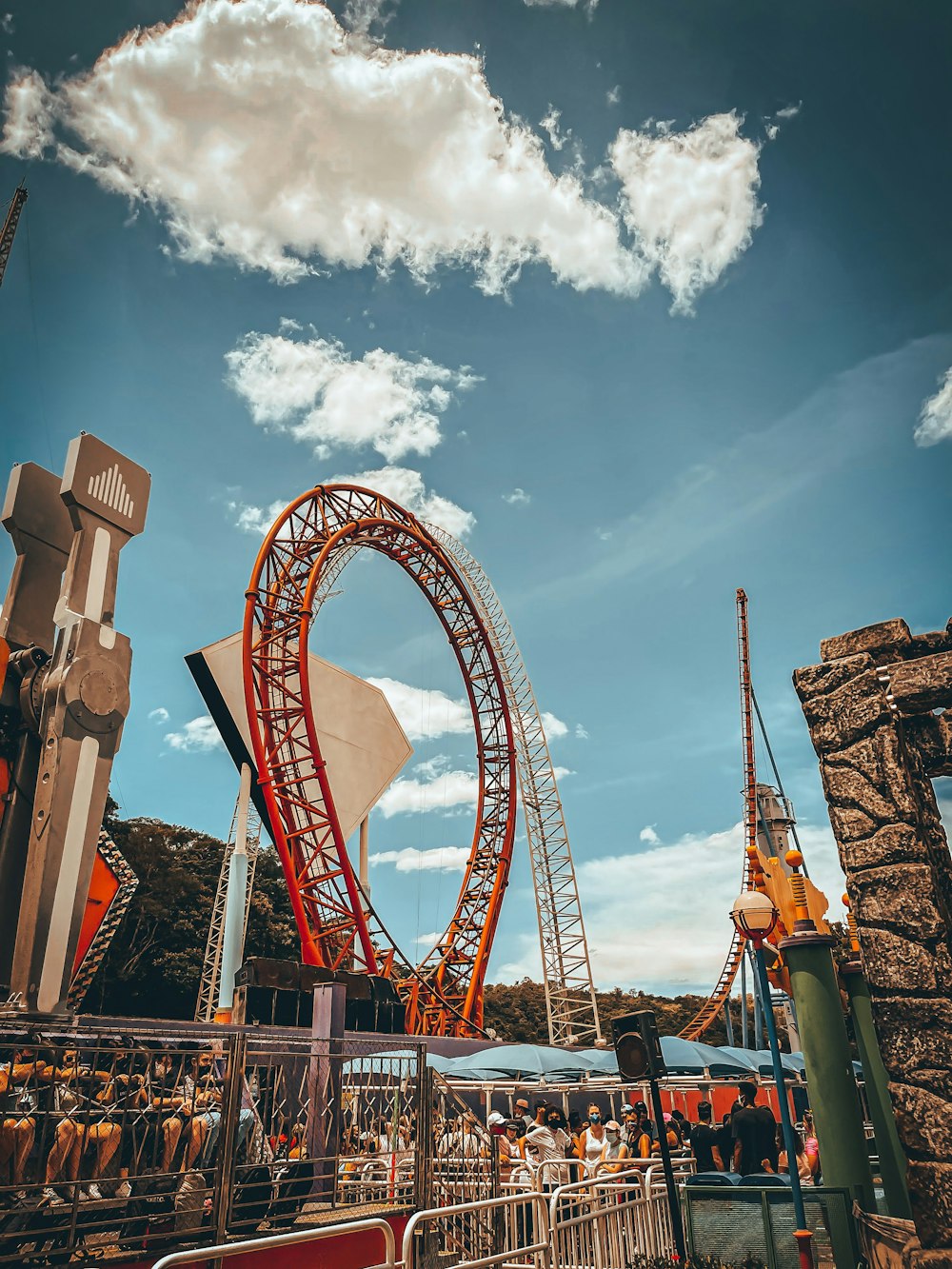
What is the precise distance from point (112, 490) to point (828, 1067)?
7798 mm

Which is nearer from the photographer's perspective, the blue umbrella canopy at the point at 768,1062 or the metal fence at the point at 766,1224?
the metal fence at the point at 766,1224

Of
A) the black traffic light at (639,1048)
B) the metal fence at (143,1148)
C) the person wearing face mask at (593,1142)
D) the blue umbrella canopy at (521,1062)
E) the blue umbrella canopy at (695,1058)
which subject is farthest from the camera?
the blue umbrella canopy at (695,1058)

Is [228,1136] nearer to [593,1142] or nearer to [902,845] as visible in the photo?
[902,845]

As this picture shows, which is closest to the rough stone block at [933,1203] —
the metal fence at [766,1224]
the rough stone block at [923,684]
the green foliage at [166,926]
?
the metal fence at [766,1224]

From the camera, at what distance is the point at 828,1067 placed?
6.82m

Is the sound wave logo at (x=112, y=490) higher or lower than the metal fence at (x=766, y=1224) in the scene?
higher

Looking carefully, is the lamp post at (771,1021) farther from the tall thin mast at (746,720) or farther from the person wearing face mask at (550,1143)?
the tall thin mast at (746,720)

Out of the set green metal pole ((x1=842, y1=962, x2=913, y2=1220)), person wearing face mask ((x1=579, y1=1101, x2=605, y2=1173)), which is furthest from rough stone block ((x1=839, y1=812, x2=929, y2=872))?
person wearing face mask ((x1=579, y1=1101, x2=605, y2=1173))

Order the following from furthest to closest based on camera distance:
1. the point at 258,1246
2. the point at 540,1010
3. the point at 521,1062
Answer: the point at 540,1010 < the point at 521,1062 < the point at 258,1246

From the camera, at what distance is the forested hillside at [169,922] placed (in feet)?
108

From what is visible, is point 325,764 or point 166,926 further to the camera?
point 166,926

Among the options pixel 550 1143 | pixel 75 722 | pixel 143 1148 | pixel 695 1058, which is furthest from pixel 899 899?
pixel 695 1058

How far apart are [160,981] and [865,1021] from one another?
31431 millimetres

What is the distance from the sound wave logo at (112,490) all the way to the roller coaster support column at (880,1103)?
6966mm
